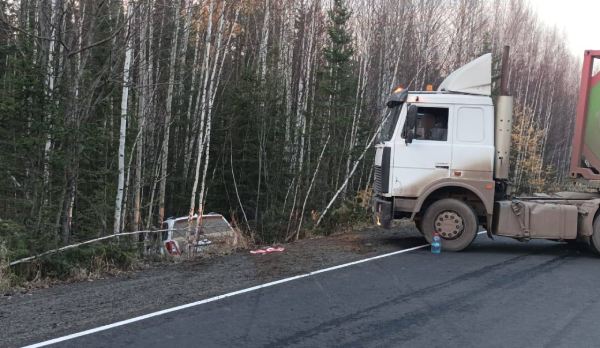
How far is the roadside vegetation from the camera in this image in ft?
28.0

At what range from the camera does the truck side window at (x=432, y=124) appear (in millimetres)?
9781

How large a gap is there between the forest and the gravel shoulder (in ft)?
5.80

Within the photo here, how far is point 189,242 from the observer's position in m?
10.2

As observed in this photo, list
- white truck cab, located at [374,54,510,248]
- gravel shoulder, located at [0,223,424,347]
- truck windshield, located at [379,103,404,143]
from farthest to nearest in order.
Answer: truck windshield, located at [379,103,404,143]
white truck cab, located at [374,54,510,248]
gravel shoulder, located at [0,223,424,347]

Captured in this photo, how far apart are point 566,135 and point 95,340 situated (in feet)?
182

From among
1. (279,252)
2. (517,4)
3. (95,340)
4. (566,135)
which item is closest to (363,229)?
(279,252)

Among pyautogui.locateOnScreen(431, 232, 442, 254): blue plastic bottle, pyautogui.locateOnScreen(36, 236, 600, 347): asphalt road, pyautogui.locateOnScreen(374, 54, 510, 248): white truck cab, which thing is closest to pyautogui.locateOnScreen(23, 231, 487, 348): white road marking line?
pyautogui.locateOnScreen(36, 236, 600, 347): asphalt road

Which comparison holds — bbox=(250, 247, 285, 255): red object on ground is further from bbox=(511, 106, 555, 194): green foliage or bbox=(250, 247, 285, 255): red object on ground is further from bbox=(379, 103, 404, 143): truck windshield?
bbox=(511, 106, 555, 194): green foliage

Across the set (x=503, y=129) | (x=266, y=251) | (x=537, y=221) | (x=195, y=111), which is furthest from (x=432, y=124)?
(x=195, y=111)

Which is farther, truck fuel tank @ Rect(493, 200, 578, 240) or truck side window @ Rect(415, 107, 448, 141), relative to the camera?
truck fuel tank @ Rect(493, 200, 578, 240)

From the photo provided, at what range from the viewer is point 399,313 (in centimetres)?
601

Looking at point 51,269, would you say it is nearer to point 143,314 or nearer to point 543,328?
point 143,314

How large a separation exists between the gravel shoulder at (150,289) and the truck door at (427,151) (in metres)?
1.61

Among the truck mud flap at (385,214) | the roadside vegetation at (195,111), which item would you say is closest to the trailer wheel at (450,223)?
the truck mud flap at (385,214)
